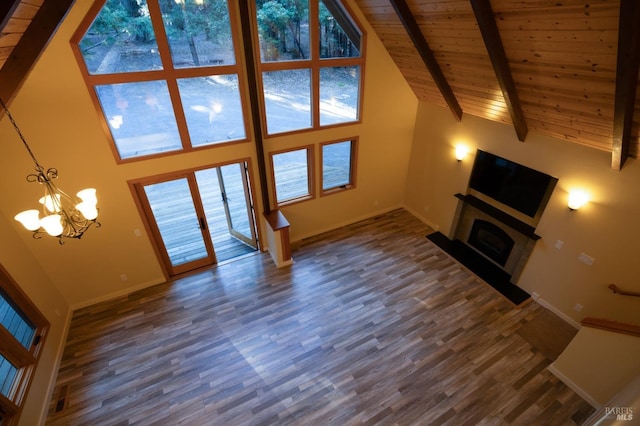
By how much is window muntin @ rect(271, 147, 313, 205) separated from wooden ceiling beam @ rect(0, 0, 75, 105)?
10.5 feet

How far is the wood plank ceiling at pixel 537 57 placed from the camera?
7.95 feet

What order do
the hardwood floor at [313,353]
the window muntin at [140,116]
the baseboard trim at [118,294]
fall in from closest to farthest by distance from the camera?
1. the hardwood floor at [313,353]
2. the window muntin at [140,116]
3. the baseboard trim at [118,294]

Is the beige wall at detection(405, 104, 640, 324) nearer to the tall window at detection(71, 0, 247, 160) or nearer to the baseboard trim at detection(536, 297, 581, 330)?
the baseboard trim at detection(536, 297, 581, 330)

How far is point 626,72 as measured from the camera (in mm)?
2363

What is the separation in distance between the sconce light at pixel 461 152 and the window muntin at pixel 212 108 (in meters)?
4.03

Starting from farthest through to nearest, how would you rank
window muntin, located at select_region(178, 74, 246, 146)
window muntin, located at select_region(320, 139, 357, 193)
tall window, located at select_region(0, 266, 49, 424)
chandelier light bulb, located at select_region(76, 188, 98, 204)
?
window muntin, located at select_region(320, 139, 357, 193) → window muntin, located at select_region(178, 74, 246, 146) → tall window, located at select_region(0, 266, 49, 424) → chandelier light bulb, located at select_region(76, 188, 98, 204)

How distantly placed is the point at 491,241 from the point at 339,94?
404 cm

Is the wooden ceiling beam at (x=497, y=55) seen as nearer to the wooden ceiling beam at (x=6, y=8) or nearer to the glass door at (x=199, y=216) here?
the wooden ceiling beam at (x=6, y=8)

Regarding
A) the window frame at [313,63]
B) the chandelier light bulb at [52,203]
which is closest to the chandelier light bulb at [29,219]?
the chandelier light bulb at [52,203]

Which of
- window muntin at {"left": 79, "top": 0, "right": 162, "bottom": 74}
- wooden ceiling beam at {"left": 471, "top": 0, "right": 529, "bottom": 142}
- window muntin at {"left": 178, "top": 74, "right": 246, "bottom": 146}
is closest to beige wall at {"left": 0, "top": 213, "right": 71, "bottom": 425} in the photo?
window muntin at {"left": 79, "top": 0, "right": 162, "bottom": 74}

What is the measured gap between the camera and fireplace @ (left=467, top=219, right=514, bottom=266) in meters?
5.41

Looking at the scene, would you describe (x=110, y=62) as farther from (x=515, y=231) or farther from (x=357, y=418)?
(x=515, y=231)

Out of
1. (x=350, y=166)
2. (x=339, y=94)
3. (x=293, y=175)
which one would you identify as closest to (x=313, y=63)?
(x=339, y=94)

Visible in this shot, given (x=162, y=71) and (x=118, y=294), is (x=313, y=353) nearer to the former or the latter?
(x=118, y=294)
